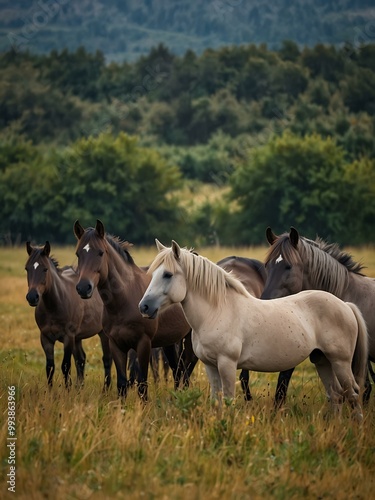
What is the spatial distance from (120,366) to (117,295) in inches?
29.9

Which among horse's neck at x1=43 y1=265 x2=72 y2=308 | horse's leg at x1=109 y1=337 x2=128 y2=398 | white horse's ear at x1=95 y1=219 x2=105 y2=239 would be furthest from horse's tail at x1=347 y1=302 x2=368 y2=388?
horse's neck at x1=43 y1=265 x2=72 y2=308

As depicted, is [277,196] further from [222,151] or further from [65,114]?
[65,114]

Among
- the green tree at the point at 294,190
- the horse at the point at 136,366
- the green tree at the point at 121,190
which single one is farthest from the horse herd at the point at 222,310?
the green tree at the point at 121,190

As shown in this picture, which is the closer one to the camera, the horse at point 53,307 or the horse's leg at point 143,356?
the horse's leg at point 143,356

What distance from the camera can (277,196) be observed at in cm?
4028

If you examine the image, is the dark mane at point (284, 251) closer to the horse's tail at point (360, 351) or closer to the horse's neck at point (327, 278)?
the horse's neck at point (327, 278)

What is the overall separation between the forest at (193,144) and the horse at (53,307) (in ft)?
94.1

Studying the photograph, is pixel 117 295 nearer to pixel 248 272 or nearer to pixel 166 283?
pixel 166 283

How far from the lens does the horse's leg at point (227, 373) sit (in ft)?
23.4

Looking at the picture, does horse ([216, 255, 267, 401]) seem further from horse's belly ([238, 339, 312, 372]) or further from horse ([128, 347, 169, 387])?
horse's belly ([238, 339, 312, 372])

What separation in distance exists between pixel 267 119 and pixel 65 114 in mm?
16568

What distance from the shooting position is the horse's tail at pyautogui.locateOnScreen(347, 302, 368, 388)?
780cm

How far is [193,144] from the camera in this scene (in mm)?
65562

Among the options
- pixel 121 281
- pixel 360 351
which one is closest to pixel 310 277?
pixel 360 351
